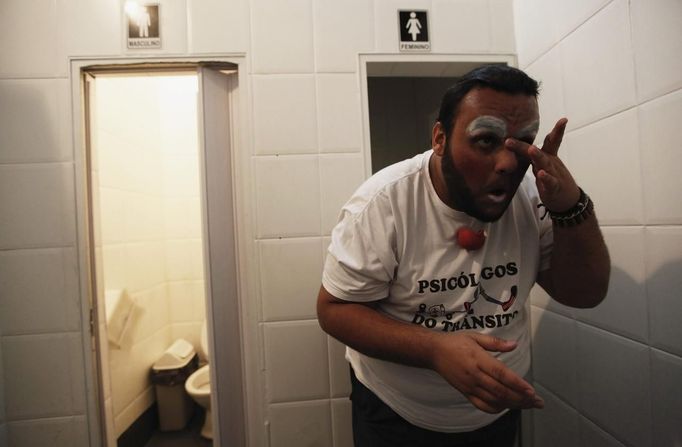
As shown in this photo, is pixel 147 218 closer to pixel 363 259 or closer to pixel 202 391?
pixel 202 391

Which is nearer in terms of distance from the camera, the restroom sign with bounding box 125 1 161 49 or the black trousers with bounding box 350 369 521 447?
the black trousers with bounding box 350 369 521 447

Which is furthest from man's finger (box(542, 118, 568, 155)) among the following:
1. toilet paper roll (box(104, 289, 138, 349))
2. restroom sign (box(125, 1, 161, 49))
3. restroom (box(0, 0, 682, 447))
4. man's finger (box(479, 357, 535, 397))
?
toilet paper roll (box(104, 289, 138, 349))

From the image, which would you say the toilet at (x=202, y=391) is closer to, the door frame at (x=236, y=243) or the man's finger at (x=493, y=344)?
the door frame at (x=236, y=243)

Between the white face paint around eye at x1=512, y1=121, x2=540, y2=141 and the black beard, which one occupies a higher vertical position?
the white face paint around eye at x1=512, y1=121, x2=540, y2=141

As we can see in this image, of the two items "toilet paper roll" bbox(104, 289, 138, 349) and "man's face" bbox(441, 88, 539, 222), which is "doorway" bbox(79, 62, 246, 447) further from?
"man's face" bbox(441, 88, 539, 222)

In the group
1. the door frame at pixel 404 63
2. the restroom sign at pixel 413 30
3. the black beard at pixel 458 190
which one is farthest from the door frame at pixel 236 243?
the black beard at pixel 458 190

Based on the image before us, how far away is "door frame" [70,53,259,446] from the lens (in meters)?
0.96

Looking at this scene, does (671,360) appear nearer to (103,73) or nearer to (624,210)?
(624,210)

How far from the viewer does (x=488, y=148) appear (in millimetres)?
594

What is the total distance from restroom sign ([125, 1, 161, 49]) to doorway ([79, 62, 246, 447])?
62mm

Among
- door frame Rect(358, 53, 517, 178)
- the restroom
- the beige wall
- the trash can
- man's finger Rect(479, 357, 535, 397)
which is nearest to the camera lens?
man's finger Rect(479, 357, 535, 397)

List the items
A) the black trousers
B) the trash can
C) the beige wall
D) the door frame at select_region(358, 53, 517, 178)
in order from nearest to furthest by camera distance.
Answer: the black trousers → the door frame at select_region(358, 53, 517, 178) → the beige wall → the trash can

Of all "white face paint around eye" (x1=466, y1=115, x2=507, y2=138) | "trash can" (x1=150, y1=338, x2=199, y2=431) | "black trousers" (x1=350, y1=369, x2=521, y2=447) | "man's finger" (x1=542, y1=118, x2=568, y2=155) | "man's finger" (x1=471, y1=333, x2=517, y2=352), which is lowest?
"trash can" (x1=150, y1=338, x2=199, y2=431)

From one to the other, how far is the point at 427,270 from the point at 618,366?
53 centimetres
